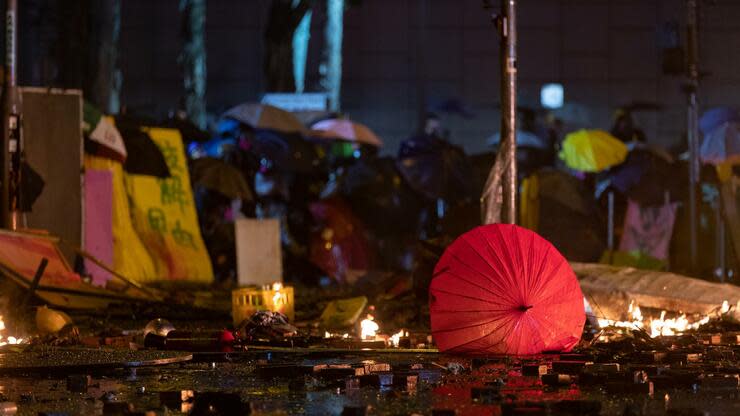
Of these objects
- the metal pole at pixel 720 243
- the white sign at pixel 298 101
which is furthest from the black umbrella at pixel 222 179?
the metal pole at pixel 720 243

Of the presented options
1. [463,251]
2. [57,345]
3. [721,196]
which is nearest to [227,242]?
[721,196]

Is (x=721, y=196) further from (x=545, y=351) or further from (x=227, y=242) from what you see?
(x=545, y=351)

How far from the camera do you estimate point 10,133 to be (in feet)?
67.5

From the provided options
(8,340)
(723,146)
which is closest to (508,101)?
(8,340)

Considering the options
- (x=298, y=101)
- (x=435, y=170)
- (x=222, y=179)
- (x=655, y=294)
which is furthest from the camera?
(x=298, y=101)

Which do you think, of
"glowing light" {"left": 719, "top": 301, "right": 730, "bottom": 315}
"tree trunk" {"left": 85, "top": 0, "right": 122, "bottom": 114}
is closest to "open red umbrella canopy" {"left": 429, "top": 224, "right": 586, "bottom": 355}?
"glowing light" {"left": 719, "top": 301, "right": 730, "bottom": 315}

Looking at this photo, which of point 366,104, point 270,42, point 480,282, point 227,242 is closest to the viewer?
point 480,282

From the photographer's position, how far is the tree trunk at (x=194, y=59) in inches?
1302

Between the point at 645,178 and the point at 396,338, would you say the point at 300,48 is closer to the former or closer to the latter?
the point at 645,178

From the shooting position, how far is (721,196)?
25.1 m

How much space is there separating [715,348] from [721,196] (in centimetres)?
1208

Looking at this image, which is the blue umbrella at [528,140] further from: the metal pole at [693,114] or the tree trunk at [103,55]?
the tree trunk at [103,55]

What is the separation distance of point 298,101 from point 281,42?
3.36 meters

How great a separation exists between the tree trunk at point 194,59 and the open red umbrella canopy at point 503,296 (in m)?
20.4
